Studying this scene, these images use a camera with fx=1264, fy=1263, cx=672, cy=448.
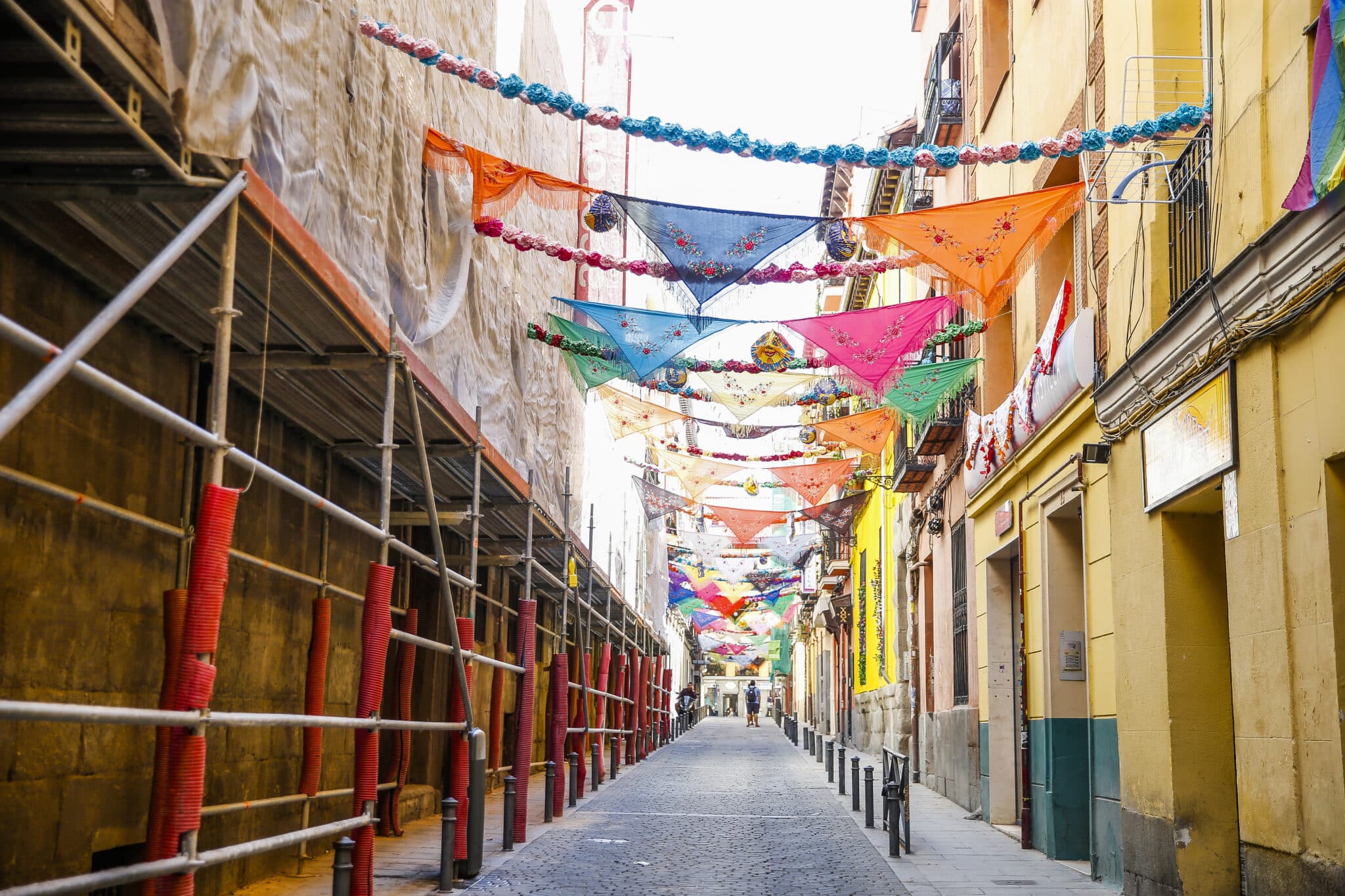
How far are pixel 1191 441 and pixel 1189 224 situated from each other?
1464 millimetres

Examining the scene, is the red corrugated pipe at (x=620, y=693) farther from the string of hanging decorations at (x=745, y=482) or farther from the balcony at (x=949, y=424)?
the balcony at (x=949, y=424)

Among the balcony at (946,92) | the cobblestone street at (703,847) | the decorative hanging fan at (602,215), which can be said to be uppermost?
the balcony at (946,92)

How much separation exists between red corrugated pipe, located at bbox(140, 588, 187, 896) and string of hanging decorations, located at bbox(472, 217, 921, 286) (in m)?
5.82

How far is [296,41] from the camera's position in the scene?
284 inches

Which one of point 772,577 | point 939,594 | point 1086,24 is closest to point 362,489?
point 1086,24

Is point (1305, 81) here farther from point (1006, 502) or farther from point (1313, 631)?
point (1006, 502)

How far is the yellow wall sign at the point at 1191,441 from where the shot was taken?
746 cm

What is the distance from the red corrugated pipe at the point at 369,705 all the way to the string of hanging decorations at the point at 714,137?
369 cm

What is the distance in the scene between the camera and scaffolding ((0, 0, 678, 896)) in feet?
14.4

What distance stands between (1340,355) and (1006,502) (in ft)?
26.0

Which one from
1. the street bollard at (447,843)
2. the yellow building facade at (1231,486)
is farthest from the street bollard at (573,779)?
the yellow building facade at (1231,486)

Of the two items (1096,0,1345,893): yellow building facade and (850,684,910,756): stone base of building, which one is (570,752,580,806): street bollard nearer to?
(850,684,910,756): stone base of building

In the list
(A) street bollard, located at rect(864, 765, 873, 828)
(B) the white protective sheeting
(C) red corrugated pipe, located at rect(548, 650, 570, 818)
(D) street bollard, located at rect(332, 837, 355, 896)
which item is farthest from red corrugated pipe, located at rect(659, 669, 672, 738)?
(D) street bollard, located at rect(332, 837, 355, 896)

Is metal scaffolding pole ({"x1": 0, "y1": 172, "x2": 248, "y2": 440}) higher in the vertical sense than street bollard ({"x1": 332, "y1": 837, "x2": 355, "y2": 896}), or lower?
higher
